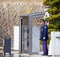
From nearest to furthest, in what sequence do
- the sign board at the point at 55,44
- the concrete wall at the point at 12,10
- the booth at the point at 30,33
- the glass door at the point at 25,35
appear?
the sign board at the point at 55,44
the booth at the point at 30,33
the glass door at the point at 25,35
the concrete wall at the point at 12,10

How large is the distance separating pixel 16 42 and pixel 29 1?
16547 mm

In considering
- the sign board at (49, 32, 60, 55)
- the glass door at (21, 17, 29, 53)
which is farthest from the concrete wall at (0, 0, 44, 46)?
the sign board at (49, 32, 60, 55)

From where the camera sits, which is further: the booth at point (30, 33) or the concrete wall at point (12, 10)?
the concrete wall at point (12, 10)

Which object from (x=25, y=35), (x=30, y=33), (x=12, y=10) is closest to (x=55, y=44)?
(x=30, y=33)

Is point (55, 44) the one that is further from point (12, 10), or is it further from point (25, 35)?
point (12, 10)

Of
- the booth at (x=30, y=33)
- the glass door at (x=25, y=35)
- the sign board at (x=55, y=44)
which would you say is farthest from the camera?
the glass door at (x=25, y=35)

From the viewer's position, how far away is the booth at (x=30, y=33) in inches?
820

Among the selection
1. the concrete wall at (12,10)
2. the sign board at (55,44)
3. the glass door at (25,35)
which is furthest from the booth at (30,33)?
the concrete wall at (12,10)

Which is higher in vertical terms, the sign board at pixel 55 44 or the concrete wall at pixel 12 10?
the concrete wall at pixel 12 10

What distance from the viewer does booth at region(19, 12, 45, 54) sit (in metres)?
20.8

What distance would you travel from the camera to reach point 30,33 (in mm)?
20812

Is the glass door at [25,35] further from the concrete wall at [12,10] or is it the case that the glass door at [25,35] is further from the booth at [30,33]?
the concrete wall at [12,10]

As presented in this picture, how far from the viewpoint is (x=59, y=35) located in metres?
16.7

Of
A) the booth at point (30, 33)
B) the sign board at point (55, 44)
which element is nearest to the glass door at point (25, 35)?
the booth at point (30, 33)
